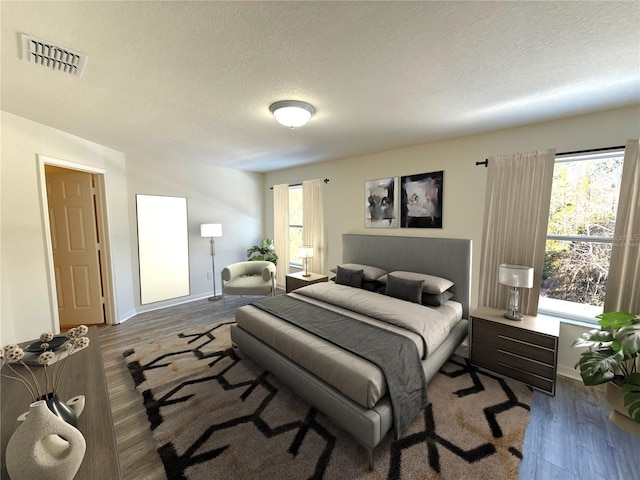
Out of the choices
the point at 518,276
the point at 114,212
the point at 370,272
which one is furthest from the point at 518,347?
the point at 114,212

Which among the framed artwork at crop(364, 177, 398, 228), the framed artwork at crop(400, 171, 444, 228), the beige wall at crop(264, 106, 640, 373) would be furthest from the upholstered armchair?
the framed artwork at crop(400, 171, 444, 228)

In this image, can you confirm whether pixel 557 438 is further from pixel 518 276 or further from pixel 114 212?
pixel 114 212

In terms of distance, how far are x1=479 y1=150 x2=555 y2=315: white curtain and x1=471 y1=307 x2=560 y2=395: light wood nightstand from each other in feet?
0.85

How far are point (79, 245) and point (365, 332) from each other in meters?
4.05

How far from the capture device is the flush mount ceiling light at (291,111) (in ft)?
6.84

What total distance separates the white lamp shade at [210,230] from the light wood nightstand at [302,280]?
5.07ft

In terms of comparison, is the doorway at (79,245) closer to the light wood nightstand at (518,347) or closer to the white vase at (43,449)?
the white vase at (43,449)

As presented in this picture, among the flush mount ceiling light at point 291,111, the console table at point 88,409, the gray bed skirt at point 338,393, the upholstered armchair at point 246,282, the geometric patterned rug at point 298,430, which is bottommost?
the geometric patterned rug at point 298,430

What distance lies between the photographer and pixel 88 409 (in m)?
1.25

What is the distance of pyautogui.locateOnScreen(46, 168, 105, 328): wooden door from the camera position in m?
3.45

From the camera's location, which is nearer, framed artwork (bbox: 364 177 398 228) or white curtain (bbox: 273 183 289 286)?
framed artwork (bbox: 364 177 398 228)

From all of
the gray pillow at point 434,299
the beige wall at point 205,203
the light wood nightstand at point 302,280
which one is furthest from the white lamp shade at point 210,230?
the gray pillow at point 434,299

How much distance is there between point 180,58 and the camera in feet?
5.01

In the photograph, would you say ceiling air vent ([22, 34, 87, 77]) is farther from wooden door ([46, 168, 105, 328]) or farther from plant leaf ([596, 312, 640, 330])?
plant leaf ([596, 312, 640, 330])
